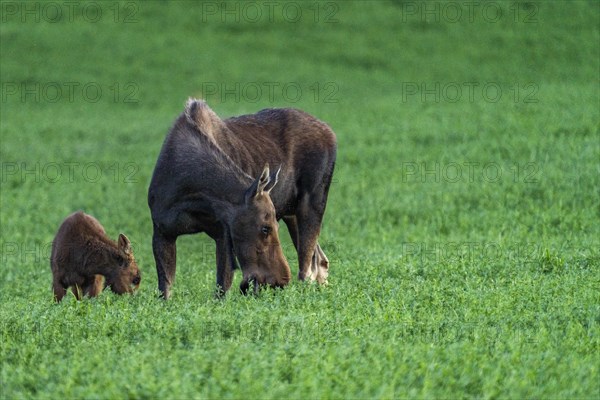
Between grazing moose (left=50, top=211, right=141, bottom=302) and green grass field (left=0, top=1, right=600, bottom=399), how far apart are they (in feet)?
1.22

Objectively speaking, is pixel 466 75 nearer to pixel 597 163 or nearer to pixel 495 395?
pixel 597 163

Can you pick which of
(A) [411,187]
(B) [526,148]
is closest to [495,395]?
(A) [411,187]

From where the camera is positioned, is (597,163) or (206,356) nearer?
(206,356)

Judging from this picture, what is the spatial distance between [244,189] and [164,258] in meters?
A: 1.49

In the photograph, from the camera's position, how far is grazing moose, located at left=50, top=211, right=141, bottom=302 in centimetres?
1485

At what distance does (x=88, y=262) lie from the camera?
14914 millimetres

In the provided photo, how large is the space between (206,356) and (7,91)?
122 feet

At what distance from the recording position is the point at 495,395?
8438 mm
